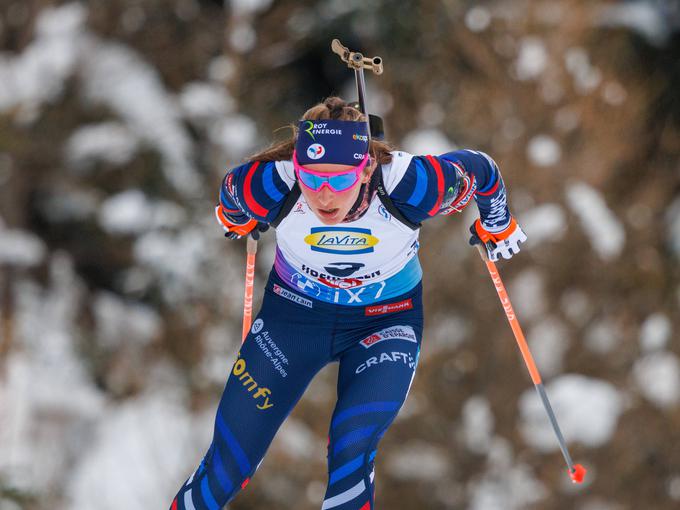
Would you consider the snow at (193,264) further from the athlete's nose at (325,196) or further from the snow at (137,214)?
the athlete's nose at (325,196)

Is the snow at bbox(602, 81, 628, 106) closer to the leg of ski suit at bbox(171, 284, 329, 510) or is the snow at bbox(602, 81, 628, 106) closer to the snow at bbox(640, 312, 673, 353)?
the snow at bbox(640, 312, 673, 353)

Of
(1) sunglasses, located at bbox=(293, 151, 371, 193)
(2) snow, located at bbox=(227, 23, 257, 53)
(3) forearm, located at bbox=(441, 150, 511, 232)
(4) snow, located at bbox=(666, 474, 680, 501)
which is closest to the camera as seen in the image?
(1) sunglasses, located at bbox=(293, 151, 371, 193)

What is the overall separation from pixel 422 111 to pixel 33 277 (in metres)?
5.91

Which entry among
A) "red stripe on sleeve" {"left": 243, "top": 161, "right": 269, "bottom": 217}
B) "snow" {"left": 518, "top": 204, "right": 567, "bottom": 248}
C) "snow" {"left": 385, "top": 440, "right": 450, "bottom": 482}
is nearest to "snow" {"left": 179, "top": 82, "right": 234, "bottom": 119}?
"snow" {"left": 518, "top": 204, "right": 567, "bottom": 248}

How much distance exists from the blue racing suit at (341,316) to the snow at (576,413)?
9788 millimetres

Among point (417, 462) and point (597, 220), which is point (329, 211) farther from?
point (417, 462)

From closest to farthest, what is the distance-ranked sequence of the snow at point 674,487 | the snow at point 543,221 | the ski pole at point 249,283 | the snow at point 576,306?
the ski pole at point 249,283
the snow at point 543,221
the snow at point 674,487
the snow at point 576,306

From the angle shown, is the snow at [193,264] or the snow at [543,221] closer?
the snow at [543,221]

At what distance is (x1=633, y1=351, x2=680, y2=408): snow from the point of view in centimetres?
1415

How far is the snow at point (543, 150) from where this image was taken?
13805 millimetres

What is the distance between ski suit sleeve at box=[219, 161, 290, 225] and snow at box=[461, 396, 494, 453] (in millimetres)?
10246

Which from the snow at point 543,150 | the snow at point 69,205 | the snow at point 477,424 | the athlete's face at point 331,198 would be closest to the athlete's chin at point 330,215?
the athlete's face at point 331,198

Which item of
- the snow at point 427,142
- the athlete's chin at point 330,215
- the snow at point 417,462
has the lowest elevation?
the athlete's chin at point 330,215

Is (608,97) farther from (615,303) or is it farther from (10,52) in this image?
(10,52)
